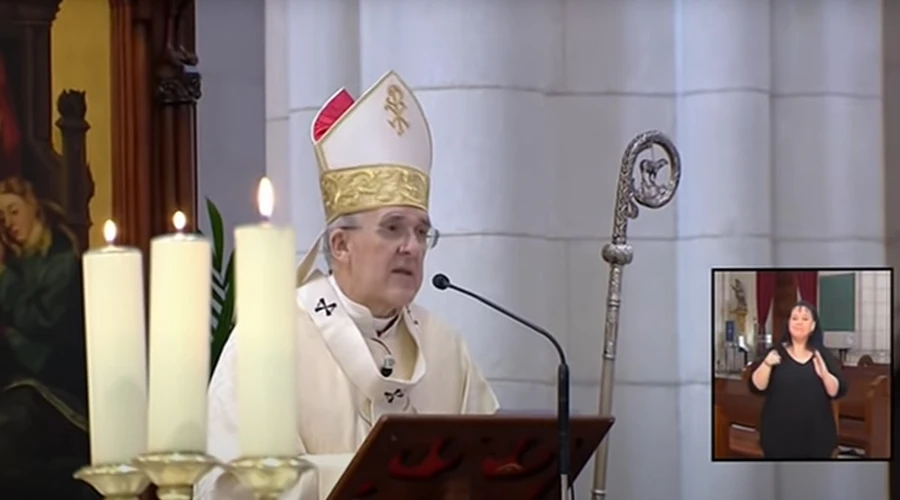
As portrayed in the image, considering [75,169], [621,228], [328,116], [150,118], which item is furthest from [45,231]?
[621,228]

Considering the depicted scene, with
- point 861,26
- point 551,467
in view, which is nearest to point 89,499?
point 551,467

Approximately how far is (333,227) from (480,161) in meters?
1.66

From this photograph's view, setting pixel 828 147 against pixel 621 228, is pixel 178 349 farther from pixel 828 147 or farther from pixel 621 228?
pixel 828 147

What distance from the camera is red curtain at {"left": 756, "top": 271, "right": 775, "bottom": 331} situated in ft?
18.2

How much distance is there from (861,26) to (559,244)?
1234 millimetres

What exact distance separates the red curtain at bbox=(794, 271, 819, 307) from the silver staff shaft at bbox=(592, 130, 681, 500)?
597 mm

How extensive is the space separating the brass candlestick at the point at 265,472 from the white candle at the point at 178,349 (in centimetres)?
5

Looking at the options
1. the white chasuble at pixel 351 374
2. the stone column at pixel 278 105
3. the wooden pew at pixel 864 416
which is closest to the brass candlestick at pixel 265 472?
the white chasuble at pixel 351 374

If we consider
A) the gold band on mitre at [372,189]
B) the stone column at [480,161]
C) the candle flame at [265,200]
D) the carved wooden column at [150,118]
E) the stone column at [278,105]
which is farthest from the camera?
the stone column at [278,105]

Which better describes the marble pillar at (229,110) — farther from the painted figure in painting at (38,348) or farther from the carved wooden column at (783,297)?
the carved wooden column at (783,297)

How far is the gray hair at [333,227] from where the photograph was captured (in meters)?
4.41

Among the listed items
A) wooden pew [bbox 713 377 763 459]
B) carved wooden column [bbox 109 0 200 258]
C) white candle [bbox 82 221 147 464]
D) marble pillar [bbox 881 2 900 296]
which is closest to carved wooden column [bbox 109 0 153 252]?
carved wooden column [bbox 109 0 200 258]

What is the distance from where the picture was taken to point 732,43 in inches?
246

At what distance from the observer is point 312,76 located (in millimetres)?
6148
